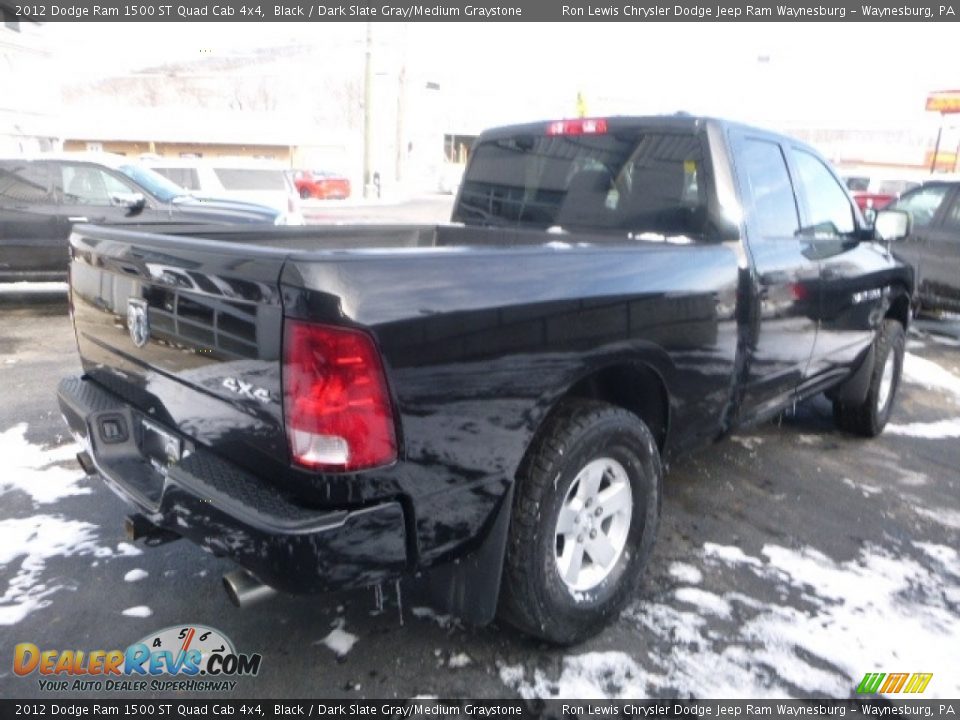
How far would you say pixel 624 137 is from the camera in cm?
344

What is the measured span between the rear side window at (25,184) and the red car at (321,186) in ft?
78.8

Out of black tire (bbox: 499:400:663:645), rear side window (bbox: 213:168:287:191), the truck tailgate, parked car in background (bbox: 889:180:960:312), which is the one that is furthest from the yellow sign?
the truck tailgate

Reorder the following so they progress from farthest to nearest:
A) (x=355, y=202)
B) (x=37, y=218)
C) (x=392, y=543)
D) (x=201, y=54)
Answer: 1. (x=201, y=54)
2. (x=355, y=202)
3. (x=37, y=218)
4. (x=392, y=543)

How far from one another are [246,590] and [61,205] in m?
8.37

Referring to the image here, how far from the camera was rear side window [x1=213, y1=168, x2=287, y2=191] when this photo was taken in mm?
13938

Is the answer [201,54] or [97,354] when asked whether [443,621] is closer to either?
[97,354]

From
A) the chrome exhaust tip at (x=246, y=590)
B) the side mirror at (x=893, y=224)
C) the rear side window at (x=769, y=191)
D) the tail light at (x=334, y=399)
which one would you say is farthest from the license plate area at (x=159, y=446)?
the side mirror at (x=893, y=224)

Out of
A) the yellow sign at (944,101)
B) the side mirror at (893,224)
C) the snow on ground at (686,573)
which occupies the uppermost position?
the yellow sign at (944,101)

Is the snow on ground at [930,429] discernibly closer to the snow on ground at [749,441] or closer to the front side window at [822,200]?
the snow on ground at [749,441]

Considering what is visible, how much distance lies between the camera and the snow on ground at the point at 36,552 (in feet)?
8.83

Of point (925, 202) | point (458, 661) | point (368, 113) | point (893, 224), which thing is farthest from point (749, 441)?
point (368, 113)

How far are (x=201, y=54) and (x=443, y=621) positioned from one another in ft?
375

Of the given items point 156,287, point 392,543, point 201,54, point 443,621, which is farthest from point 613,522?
point 201,54

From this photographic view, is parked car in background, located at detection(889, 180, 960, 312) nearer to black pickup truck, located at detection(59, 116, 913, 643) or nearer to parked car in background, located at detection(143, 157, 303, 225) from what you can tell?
black pickup truck, located at detection(59, 116, 913, 643)
